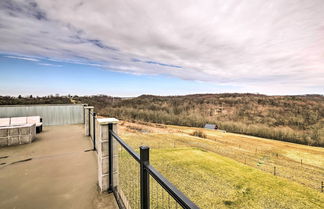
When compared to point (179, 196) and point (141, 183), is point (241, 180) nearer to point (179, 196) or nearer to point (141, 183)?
point (141, 183)

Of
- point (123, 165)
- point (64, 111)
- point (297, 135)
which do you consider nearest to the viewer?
point (123, 165)

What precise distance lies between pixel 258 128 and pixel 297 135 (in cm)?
315

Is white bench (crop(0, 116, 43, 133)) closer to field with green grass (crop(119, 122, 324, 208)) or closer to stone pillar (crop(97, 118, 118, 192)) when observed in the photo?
field with green grass (crop(119, 122, 324, 208))

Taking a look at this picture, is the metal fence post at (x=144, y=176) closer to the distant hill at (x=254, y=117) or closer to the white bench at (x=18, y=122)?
the white bench at (x=18, y=122)

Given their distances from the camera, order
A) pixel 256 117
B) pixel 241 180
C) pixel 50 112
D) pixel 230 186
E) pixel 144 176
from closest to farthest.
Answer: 1. pixel 144 176
2. pixel 230 186
3. pixel 241 180
4. pixel 50 112
5. pixel 256 117

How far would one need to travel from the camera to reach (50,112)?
8.91 meters

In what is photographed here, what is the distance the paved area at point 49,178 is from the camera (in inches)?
88.9

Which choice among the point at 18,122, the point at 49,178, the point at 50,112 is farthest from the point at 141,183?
the point at 50,112

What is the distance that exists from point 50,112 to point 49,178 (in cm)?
749

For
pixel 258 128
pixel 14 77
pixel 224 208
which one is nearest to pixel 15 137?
pixel 224 208

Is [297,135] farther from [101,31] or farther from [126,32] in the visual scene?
[101,31]

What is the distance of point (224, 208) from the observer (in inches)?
149

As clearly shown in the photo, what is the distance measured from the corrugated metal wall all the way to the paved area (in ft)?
15.5

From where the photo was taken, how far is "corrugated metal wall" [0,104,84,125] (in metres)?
8.23
